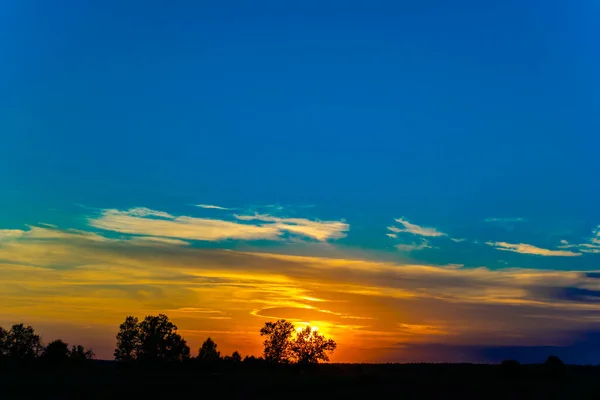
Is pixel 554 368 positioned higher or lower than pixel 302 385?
higher

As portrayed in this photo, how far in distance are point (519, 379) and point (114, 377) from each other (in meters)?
75.7

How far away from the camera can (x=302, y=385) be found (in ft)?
339

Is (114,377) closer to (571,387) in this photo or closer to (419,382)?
(419,382)

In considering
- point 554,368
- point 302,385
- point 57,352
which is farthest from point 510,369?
point 57,352

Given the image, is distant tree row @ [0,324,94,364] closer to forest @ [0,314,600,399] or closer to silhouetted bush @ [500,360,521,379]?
forest @ [0,314,600,399]

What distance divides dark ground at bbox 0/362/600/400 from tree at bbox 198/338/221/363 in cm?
2467

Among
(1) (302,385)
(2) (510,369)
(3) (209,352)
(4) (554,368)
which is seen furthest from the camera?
(3) (209,352)

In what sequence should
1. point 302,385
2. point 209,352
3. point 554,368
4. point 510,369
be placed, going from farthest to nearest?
point 209,352, point 554,368, point 510,369, point 302,385

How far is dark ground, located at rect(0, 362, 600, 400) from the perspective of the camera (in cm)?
9675

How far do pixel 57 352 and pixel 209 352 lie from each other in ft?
131

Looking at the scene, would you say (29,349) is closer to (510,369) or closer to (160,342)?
(160,342)

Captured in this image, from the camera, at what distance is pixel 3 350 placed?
16575 centimetres

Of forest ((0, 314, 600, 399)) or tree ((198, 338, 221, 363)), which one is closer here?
forest ((0, 314, 600, 399))

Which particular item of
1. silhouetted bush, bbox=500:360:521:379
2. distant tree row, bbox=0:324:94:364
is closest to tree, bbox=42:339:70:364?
→ distant tree row, bbox=0:324:94:364
